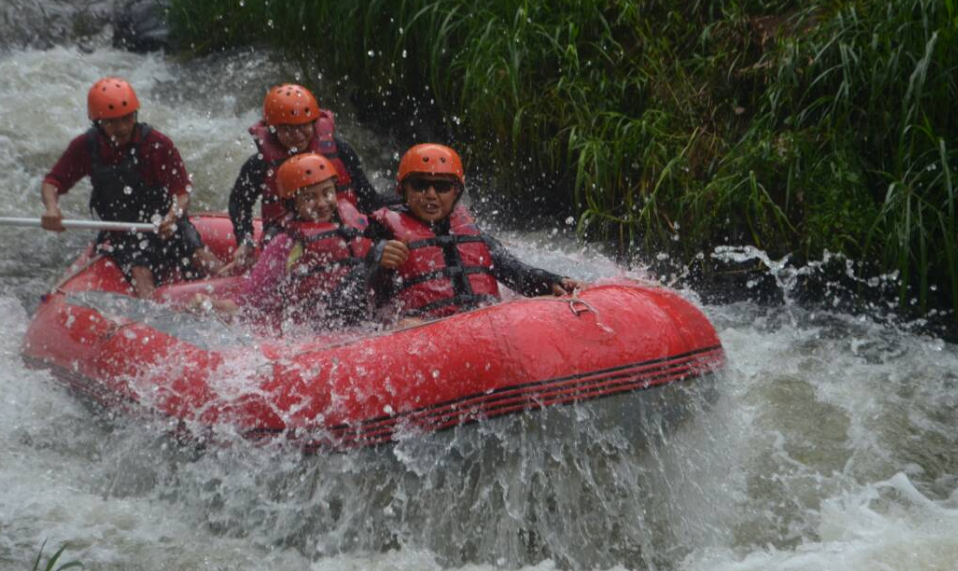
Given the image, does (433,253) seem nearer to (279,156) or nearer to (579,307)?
(579,307)

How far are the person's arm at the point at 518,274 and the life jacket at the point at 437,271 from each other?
117mm

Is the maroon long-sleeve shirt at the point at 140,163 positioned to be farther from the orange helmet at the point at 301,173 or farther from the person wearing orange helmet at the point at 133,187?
the orange helmet at the point at 301,173

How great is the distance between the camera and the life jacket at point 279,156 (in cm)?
527

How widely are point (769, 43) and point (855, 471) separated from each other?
2.53 metres

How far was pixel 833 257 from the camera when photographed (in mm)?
4934

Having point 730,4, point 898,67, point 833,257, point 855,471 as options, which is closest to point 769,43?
point 730,4

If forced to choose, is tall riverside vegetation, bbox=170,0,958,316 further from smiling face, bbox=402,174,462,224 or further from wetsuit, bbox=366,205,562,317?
smiling face, bbox=402,174,462,224

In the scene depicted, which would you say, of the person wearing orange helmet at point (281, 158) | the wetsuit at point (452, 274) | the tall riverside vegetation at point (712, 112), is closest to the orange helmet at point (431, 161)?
the wetsuit at point (452, 274)

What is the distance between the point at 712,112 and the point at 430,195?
216cm

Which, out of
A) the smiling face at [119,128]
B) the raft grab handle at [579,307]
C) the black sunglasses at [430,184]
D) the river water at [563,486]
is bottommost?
the river water at [563,486]

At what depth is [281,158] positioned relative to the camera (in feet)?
17.3

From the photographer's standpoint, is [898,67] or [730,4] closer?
[898,67]

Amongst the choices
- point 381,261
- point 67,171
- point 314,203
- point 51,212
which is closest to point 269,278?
point 314,203

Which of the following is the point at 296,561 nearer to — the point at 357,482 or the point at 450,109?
the point at 357,482
